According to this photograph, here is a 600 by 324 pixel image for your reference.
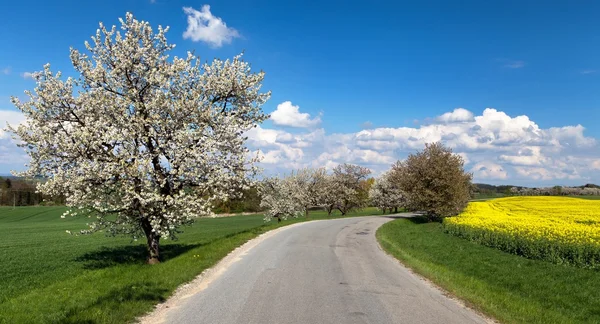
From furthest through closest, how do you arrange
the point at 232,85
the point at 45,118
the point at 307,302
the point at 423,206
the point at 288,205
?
1. the point at 288,205
2. the point at 423,206
3. the point at 232,85
4. the point at 45,118
5. the point at 307,302

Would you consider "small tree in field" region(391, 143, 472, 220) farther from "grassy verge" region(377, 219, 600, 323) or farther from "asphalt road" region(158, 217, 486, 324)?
"asphalt road" region(158, 217, 486, 324)

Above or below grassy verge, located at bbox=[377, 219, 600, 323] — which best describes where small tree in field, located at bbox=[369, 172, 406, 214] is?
above

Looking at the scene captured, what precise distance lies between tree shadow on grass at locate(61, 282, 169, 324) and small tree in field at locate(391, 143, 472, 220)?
1345 inches

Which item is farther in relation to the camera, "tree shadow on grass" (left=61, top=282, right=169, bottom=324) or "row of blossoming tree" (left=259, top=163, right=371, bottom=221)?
"row of blossoming tree" (left=259, top=163, right=371, bottom=221)

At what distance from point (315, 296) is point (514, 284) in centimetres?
850

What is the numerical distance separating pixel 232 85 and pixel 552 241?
15948 millimetres

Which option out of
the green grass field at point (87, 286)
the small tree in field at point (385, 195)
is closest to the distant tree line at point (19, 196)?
the small tree in field at point (385, 195)

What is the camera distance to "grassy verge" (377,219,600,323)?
9.33 m

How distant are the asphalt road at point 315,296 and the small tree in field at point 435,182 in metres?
26.3

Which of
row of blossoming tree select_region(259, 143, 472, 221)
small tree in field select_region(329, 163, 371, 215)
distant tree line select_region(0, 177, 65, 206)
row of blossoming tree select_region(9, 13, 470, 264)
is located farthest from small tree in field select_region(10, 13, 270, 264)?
distant tree line select_region(0, 177, 65, 206)

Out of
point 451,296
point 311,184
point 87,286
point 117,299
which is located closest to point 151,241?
point 87,286

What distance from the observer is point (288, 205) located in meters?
47.5

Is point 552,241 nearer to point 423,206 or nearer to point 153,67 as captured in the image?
point 153,67

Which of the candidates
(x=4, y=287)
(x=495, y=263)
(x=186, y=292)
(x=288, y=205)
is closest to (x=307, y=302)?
(x=186, y=292)
